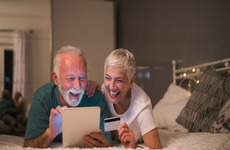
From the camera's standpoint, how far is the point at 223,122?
1088mm

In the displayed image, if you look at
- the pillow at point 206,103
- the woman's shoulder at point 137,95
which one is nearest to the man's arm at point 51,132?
the woman's shoulder at point 137,95

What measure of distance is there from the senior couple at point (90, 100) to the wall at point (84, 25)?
0.67 ft

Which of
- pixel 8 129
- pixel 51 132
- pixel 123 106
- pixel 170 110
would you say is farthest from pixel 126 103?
pixel 8 129

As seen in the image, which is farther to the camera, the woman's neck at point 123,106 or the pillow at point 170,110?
the pillow at point 170,110

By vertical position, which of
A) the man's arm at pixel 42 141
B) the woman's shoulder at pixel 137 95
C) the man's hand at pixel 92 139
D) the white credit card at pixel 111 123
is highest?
the woman's shoulder at pixel 137 95

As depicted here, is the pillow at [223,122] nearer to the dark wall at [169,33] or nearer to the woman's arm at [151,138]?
the dark wall at [169,33]

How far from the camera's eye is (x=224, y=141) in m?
0.89

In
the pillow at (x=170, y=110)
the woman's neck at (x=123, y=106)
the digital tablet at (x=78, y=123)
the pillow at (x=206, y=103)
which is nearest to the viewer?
the digital tablet at (x=78, y=123)

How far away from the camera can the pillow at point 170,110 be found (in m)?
1.29

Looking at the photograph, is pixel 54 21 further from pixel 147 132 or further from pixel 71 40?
pixel 147 132

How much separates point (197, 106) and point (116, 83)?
0.69 metres

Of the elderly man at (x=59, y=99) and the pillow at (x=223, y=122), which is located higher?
the elderly man at (x=59, y=99)

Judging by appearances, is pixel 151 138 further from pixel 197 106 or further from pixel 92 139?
pixel 197 106

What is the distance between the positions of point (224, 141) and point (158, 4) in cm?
86
